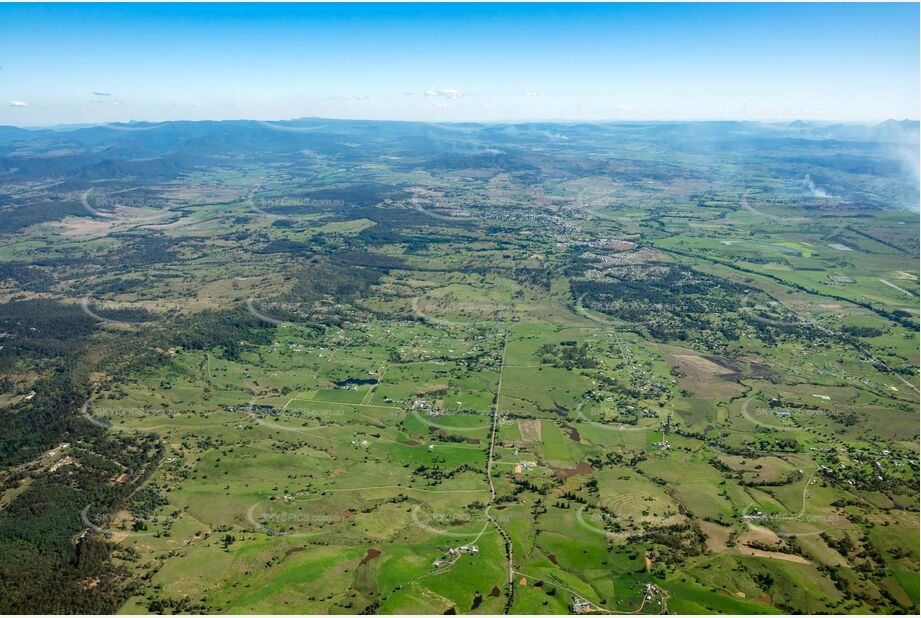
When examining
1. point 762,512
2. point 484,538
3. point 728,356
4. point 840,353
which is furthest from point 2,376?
point 840,353

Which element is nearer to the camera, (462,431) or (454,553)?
(454,553)

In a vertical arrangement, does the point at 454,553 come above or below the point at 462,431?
above

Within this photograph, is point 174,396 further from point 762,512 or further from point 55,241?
point 55,241

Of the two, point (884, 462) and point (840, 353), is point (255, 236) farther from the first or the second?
point (884, 462)

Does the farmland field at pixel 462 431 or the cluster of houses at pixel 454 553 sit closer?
the farmland field at pixel 462 431

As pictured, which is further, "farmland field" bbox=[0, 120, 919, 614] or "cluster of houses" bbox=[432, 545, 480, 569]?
"cluster of houses" bbox=[432, 545, 480, 569]

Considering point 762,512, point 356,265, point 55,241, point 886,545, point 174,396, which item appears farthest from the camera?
point 55,241

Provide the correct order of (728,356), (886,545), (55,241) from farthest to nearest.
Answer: (55,241) < (728,356) < (886,545)

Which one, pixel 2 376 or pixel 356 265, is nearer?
pixel 2 376

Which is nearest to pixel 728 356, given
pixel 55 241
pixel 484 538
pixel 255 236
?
pixel 484 538
